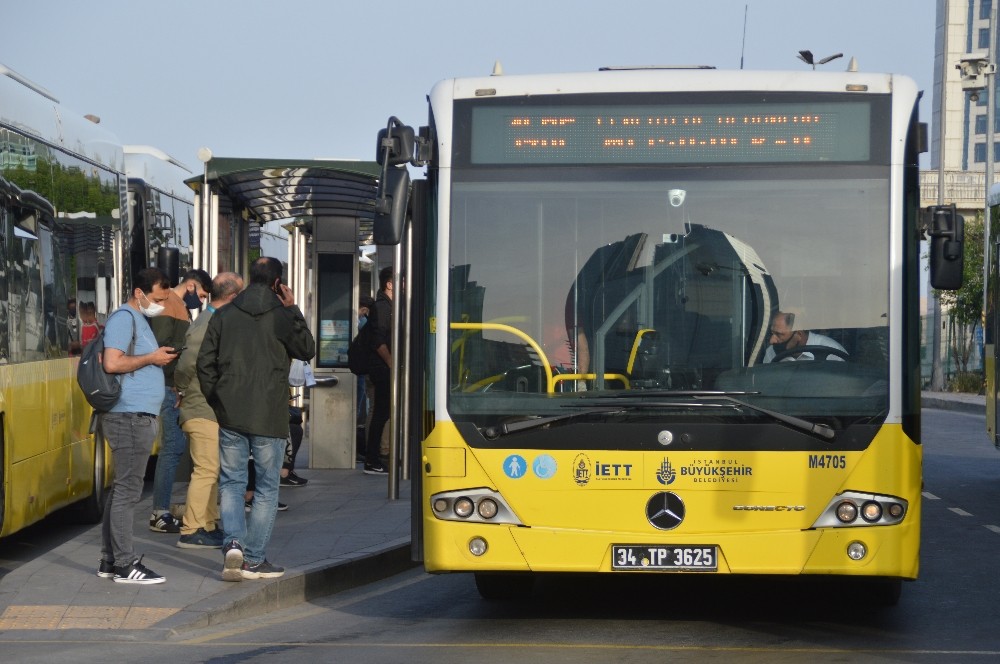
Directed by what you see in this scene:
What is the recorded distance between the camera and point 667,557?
7914 mm

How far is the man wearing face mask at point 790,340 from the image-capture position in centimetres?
796

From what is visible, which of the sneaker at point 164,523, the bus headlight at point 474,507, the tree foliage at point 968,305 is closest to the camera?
the bus headlight at point 474,507

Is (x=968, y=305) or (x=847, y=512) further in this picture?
(x=968, y=305)

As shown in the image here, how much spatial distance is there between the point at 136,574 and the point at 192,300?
434 cm

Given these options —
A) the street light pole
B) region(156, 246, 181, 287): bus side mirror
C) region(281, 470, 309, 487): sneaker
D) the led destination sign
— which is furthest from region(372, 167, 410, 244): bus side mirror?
region(281, 470, 309, 487): sneaker

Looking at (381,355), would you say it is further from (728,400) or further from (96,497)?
(728,400)

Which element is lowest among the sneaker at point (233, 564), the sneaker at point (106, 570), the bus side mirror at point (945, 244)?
the sneaker at point (106, 570)

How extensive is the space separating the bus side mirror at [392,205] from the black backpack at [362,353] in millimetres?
8110

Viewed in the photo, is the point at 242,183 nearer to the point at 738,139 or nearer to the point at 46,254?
the point at 46,254

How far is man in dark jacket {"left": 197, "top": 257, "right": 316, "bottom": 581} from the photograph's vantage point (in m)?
9.35

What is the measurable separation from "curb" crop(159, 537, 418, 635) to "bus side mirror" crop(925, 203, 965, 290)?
3.99m

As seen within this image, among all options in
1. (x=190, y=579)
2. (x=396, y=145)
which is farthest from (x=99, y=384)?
(x=396, y=145)

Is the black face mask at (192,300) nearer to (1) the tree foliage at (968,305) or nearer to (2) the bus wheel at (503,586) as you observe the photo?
(2) the bus wheel at (503,586)

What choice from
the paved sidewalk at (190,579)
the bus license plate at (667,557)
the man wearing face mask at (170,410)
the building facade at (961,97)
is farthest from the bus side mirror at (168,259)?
the building facade at (961,97)
